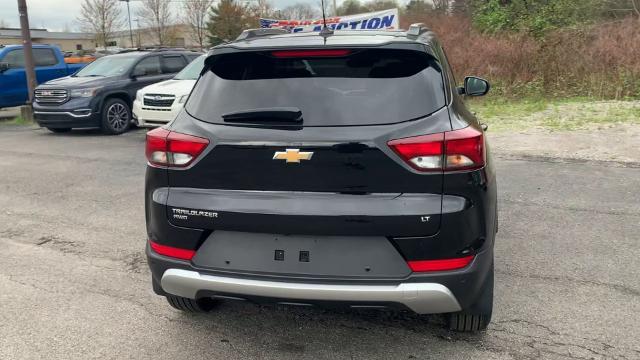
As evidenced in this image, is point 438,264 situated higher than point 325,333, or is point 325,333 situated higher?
point 438,264

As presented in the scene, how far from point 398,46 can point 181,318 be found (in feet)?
7.10

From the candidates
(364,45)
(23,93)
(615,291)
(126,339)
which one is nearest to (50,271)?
(126,339)

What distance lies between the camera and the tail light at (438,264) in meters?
2.56

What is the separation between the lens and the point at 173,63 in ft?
43.0

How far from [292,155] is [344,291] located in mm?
690

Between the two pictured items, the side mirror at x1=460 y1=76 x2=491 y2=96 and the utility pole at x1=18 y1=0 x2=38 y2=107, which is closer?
the side mirror at x1=460 y1=76 x2=491 y2=96

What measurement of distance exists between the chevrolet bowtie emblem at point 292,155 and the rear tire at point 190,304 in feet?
4.01

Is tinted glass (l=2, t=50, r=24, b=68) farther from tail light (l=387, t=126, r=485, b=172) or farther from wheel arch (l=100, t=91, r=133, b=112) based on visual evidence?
tail light (l=387, t=126, r=485, b=172)

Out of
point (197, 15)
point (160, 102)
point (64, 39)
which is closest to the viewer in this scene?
point (160, 102)

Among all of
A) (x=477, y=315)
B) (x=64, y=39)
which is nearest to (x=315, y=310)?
(x=477, y=315)

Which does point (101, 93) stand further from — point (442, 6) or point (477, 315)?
point (442, 6)

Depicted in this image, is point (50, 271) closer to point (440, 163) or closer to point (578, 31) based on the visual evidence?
point (440, 163)

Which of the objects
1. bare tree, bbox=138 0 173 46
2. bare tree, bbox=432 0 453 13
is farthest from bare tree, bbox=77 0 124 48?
bare tree, bbox=432 0 453 13

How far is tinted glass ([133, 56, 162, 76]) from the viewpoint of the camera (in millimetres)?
12500
